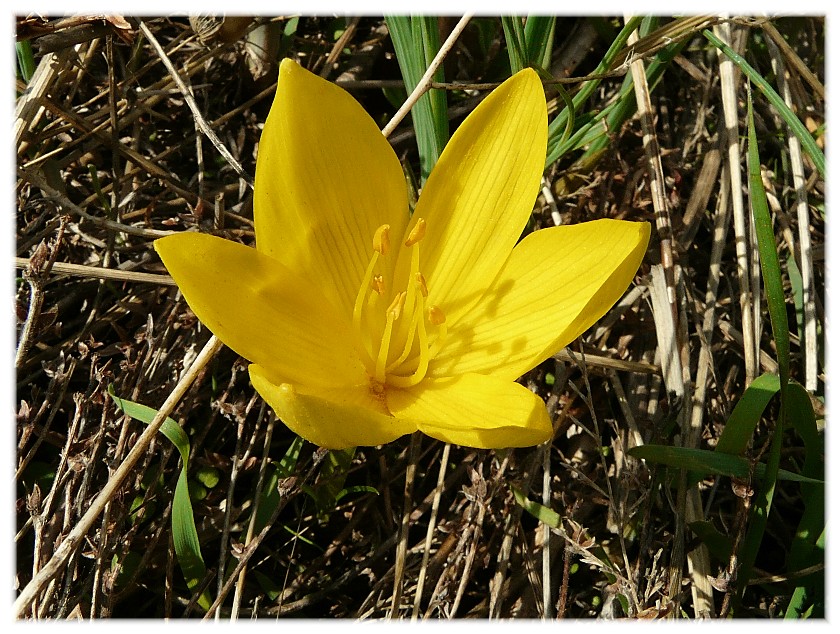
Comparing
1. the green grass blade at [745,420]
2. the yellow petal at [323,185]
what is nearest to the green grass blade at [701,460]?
the green grass blade at [745,420]

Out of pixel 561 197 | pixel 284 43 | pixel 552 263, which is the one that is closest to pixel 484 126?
pixel 552 263

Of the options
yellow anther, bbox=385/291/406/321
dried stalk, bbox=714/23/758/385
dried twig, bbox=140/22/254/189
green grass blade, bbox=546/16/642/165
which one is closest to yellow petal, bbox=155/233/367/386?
yellow anther, bbox=385/291/406/321

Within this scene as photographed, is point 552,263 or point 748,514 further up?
point 552,263

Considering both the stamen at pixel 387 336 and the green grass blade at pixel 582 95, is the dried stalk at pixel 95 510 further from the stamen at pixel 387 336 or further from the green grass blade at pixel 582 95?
the green grass blade at pixel 582 95

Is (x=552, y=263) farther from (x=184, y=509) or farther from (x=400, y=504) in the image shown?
(x=184, y=509)

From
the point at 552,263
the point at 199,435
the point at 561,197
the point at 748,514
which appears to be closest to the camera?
the point at 552,263

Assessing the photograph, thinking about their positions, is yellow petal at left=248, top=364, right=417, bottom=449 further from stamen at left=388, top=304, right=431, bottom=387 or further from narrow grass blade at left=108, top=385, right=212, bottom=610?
narrow grass blade at left=108, top=385, right=212, bottom=610

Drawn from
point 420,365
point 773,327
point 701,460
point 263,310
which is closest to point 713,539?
point 701,460
